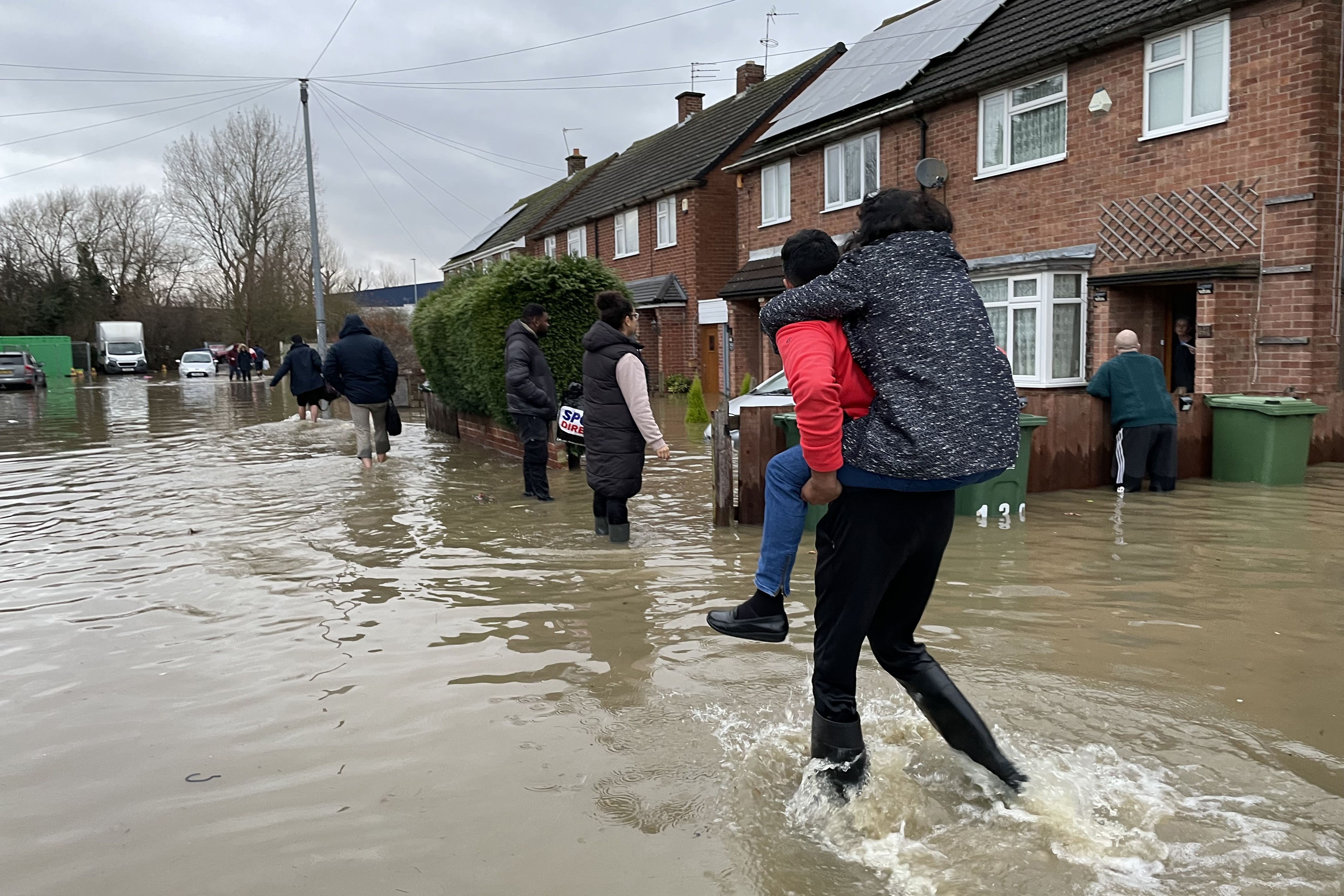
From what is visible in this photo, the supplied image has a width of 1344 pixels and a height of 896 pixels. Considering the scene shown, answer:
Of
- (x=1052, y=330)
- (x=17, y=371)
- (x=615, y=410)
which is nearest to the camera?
(x=615, y=410)

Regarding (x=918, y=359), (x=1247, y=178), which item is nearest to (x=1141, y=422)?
(x=1247, y=178)

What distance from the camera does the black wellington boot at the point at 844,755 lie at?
3330 mm

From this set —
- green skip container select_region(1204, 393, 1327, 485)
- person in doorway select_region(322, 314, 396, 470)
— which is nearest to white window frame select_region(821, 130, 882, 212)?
green skip container select_region(1204, 393, 1327, 485)

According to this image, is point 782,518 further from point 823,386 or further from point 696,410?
point 696,410

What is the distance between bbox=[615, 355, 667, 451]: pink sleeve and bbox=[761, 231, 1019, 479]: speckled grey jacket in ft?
13.5

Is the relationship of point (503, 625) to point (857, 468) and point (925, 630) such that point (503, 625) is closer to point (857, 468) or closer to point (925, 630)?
point (925, 630)

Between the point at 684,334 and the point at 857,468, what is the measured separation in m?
25.9

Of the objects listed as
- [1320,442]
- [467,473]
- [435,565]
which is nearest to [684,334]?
[467,473]

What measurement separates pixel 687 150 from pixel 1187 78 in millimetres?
19337

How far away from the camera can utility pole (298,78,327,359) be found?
84.3 ft

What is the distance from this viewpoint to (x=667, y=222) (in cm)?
2975

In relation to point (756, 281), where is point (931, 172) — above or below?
above

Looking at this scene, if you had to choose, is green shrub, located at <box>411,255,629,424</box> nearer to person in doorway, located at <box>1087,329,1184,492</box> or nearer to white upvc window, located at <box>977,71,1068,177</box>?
person in doorway, located at <box>1087,329,1184,492</box>

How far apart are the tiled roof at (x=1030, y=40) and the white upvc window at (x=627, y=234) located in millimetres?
11838
